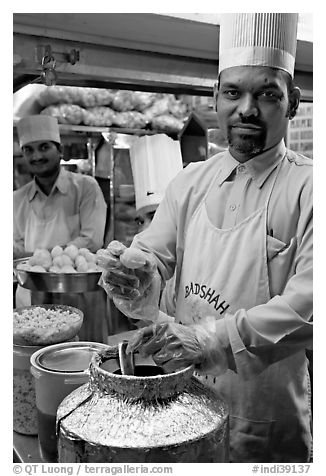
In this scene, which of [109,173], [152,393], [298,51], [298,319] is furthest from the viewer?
[109,173]

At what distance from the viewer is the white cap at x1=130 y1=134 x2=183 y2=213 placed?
59.9 inches

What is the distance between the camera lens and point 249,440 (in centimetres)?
112

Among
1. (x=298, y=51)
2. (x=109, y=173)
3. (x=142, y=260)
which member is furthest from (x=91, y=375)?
(x=109, y=173)

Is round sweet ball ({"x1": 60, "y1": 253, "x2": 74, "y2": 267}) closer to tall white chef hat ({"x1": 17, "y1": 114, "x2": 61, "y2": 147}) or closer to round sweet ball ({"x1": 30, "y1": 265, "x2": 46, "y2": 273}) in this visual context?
round sweet ball ({"x1": 30, "y1": 265, "x2": 46, "y2": 273})

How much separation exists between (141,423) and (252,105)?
2.13 feet

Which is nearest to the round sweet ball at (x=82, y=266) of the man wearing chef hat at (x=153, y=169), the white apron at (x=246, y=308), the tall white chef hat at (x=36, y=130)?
the man wearing chef hat at (x=153, y=169)

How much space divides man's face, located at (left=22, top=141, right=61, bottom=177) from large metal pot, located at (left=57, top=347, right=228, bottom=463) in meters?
1.52

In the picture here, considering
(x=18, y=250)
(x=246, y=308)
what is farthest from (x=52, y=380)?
(x=18, y=250)

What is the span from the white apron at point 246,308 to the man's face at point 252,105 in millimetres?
110

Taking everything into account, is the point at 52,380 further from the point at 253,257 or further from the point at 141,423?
the point at 253,257

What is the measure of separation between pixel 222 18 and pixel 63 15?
371 mm

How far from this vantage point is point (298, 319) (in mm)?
945

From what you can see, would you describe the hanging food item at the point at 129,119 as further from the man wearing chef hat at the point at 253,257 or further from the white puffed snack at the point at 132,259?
the white puffed snack at the point at 132,259
